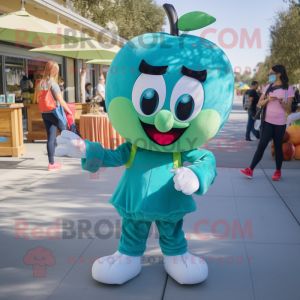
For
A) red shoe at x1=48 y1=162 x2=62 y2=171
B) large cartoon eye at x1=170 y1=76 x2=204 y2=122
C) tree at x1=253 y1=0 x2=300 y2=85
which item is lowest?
red shoe at x1=48 y1=162 x2=62 y2=171

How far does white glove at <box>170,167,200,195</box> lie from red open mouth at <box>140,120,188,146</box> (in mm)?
289

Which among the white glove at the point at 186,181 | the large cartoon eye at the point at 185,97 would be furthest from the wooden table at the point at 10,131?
the white glove at the point at 186,181

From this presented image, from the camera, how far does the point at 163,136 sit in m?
2.64

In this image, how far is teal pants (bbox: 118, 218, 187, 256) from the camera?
2848 mm

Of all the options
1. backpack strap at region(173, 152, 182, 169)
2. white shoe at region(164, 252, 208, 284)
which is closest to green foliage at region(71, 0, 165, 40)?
backpack strap at region(173, 152, 182, 169)

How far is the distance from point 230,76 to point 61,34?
5.93 meters

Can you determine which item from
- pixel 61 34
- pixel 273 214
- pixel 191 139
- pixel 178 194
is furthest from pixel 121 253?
pixel 61 34

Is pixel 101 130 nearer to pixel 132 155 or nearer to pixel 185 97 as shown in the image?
pixel 132 155

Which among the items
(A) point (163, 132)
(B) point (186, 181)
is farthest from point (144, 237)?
(A) point (163, 132)

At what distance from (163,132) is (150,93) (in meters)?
0.30

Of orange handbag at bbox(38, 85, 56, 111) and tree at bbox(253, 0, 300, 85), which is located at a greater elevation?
tree at bbox(253, 0, 300, 85)

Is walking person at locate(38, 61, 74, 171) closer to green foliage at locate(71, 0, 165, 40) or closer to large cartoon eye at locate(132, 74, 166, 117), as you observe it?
large cartoon eye at locate(132, 74, 166, 117)

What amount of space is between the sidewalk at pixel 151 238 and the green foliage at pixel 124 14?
14090 millimetres

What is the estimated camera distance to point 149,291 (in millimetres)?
2795
